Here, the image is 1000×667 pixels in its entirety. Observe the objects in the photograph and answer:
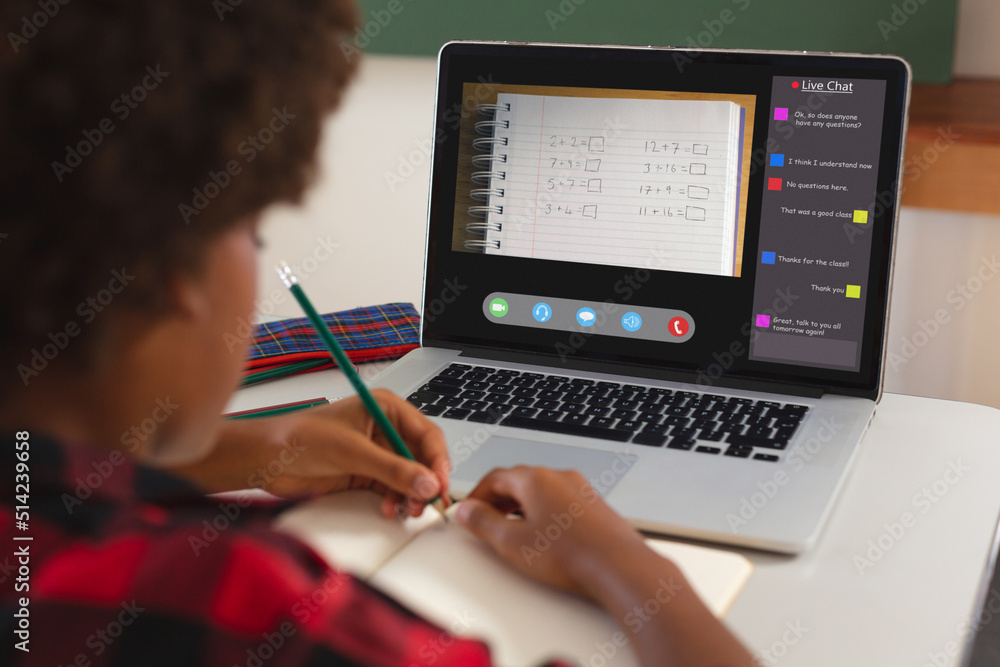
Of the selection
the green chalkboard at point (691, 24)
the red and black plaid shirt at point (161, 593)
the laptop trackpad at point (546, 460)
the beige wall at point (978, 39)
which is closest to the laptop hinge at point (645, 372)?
the laptop trackpad at point (546, 460)

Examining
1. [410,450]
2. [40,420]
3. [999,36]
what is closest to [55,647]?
[40,420]

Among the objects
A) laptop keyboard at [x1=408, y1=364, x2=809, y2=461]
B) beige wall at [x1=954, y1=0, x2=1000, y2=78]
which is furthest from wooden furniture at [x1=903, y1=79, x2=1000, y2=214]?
laptop keyboard at [x1=408, y1=364, x2=809, y2=461]

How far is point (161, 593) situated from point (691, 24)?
1.74 m

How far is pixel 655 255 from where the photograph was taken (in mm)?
930

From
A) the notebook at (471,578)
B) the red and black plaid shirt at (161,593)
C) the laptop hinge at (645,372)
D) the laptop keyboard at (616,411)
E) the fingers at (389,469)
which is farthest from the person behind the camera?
the laptop hinge at (645,372)

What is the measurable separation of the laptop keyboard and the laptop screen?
55mm

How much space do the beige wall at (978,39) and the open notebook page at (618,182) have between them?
1077 mm

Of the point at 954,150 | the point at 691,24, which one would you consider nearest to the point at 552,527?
the point at 954,150

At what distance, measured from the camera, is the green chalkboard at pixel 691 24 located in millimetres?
1673

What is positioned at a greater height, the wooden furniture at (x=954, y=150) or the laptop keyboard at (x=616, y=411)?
the wooden furniture at (x=954, y=150)

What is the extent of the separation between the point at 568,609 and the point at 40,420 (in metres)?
0.31

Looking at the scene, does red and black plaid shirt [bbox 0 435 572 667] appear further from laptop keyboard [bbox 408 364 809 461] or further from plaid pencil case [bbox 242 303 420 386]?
plaid pencil case [bbox 242 303 420 386]

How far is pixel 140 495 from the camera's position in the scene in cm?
44

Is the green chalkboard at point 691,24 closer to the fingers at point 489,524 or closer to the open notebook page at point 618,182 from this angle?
the open notebook page at point 618,182
